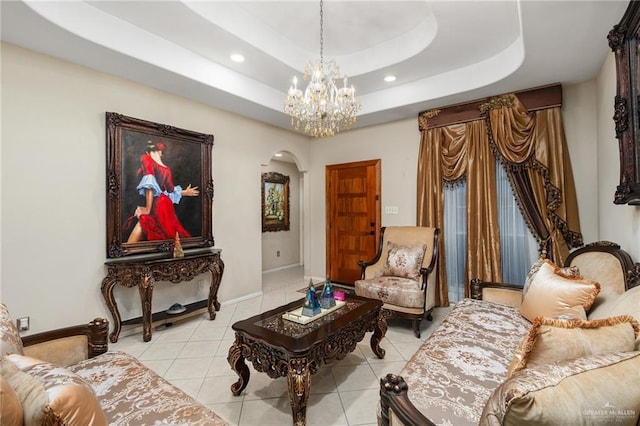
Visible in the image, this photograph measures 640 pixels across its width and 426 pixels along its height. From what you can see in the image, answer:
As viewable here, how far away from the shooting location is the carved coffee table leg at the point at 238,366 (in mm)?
1963

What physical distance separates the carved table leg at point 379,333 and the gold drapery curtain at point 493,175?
1722 mm

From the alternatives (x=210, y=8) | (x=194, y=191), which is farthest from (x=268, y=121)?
(x=210, y=8)

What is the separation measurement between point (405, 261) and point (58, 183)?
3638mm

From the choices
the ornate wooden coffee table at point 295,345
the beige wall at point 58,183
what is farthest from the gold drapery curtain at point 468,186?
the beige wall at point 58,183

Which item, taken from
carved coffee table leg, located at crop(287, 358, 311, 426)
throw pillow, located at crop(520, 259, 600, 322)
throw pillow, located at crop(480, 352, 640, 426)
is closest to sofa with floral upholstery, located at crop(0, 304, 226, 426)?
carved coffee table leg, located at crop(287, 358, 311, 426)

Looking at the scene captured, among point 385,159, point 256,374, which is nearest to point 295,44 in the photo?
point 385,159

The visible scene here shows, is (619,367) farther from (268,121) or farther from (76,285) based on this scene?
(268,121)

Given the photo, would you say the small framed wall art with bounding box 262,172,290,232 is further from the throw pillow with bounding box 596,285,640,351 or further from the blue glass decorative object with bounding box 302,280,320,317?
the throw pillow with bounding box 596,285,640,351

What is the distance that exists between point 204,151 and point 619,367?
3.97 m

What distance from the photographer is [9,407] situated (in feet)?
2.32

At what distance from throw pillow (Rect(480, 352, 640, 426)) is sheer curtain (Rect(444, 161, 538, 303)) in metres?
3.13

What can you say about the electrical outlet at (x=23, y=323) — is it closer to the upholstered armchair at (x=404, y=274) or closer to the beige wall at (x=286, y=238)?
the upholstered armchair at (x=404, y=274)

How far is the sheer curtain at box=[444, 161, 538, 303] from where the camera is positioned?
3.50 meters

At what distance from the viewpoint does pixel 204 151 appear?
3.78 metres
